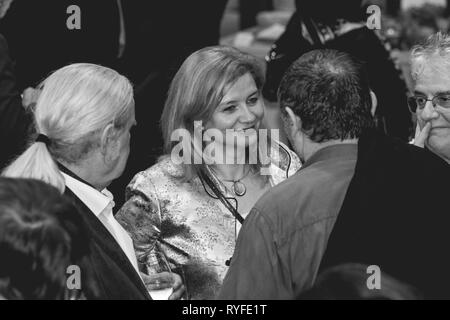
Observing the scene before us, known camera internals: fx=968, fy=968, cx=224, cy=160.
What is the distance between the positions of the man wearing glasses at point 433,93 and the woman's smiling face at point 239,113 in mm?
619

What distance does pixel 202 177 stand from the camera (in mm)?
3723

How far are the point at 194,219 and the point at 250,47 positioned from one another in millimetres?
3815

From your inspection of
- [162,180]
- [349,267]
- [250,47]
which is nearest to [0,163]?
[162,180]

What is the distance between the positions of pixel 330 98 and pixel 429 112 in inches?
30.7

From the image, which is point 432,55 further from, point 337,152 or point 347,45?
point 347,45

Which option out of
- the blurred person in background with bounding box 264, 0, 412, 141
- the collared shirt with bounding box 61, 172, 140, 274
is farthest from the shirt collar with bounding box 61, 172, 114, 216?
the blurred person in background with bounding box 264, 0, 412, 141

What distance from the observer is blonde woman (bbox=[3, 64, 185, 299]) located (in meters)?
2.93

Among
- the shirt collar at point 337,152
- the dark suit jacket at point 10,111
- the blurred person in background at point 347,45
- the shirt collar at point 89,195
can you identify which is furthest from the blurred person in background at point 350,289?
the blurred person in background at point 347,45

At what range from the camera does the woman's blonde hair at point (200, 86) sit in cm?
369

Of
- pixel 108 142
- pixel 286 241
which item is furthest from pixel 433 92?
pixel 108 142

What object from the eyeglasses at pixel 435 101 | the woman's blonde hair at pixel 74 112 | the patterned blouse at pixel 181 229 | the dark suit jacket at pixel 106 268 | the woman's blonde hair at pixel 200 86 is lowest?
the patterned blouse at pixel 181 229

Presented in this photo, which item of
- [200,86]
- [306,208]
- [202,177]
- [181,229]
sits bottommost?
[181,229]

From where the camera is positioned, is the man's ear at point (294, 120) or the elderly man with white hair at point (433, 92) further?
the elderly man with white hair at point (433, 92)

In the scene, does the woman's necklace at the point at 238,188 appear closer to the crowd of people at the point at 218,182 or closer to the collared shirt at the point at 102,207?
the crowd of people at the point at 218,182
